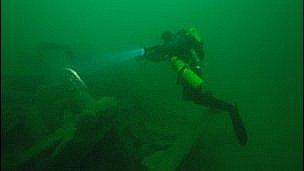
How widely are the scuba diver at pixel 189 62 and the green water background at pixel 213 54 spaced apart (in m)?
0.31

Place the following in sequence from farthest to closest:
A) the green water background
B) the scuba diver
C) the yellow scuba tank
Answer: the green water background → the scuba diver → the yellow scuba tank

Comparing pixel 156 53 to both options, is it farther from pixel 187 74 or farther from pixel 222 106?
pixel 222 106

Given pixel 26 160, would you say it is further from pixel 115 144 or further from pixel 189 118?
pixel 189 118

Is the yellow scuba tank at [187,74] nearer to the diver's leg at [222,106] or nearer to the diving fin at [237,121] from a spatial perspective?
the diver's leg at [222,106]

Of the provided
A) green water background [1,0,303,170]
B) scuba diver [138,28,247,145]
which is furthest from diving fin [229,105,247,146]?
green water background [1,0,303,170]

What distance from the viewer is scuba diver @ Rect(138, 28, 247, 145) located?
5.50m

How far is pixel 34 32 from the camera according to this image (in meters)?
11.5

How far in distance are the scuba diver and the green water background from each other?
308 mm

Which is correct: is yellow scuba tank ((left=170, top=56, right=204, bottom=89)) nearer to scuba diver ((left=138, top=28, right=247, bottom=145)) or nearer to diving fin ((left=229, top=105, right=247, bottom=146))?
scuba diver ((left=138, top=28, right=247, bottom=145))

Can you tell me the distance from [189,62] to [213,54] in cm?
617

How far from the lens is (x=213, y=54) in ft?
38.5

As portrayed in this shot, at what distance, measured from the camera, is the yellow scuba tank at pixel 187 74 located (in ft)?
17.1

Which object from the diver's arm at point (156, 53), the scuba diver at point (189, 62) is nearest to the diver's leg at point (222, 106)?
the scuba diver at point (189, 62)

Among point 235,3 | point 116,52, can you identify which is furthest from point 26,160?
point 235,3
